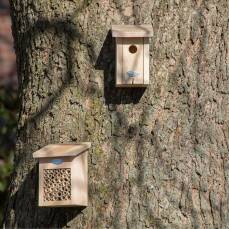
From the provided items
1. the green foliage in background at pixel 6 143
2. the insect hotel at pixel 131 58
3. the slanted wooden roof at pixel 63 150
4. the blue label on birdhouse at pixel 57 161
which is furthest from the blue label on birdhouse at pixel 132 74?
the green foliage in background at pixel 6 143

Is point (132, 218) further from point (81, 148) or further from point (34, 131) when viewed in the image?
point (34, 131)

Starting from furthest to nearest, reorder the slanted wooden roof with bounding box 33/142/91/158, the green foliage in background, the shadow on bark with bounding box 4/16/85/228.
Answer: the green foliage in background, the shadow on bark with bounding box 4/16/85/228, the slanted wooden roof with bounding box 33/142/91/158

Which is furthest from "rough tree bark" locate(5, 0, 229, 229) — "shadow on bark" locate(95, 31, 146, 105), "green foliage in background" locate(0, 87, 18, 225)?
"green foliage in background" locate(0, 87, 18, 225)

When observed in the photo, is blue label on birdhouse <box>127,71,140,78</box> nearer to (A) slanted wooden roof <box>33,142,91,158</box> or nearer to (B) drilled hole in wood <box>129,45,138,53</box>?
(B) drilled hole in wood <box>129,45,138,53</box>

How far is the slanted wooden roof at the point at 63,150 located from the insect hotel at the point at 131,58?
0.28 metres

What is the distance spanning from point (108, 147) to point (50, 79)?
1.20ft

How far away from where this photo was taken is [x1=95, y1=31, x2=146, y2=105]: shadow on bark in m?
2.89

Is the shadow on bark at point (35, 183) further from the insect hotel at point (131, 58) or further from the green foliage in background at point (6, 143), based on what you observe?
the green foliage in background at point (6, 143)

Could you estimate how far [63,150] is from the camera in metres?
2.82

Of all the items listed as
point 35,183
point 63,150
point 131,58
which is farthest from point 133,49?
point 35,183

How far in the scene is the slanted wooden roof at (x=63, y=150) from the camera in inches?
110

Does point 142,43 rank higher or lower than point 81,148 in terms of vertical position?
higher

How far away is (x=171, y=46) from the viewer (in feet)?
9.47

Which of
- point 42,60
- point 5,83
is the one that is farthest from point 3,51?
point 42,60
